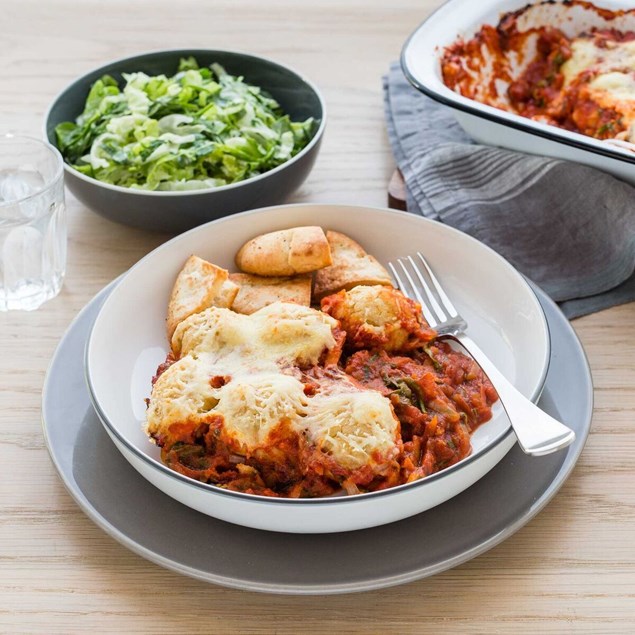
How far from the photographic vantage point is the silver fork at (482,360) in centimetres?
130

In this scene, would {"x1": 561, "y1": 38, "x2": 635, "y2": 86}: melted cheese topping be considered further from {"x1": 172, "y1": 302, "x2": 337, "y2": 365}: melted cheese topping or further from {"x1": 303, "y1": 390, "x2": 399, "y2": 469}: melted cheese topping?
{"x1": 303, "y1": 390, "x2": 399, "y2": 469}: melted cheese topping

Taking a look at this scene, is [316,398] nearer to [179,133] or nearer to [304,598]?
[304,598]

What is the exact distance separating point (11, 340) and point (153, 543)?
75 centimetres

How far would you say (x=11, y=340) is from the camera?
1.87m

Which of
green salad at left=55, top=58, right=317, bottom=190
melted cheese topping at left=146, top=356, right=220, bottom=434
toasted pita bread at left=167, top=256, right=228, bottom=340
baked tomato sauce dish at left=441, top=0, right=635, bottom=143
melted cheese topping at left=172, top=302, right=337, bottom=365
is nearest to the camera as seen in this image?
melted cheese topping at left=146, top=356, right=220, bottom=434

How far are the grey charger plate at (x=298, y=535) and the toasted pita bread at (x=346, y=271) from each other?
46cm

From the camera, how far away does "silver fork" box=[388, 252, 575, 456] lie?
1304mm

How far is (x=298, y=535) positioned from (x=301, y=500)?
13 centimetres

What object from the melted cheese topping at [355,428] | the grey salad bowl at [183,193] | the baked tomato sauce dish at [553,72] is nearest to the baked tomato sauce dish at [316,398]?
the melted cheese topping at [355,428]

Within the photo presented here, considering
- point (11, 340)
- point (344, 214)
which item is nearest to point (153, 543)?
point (11, 340)

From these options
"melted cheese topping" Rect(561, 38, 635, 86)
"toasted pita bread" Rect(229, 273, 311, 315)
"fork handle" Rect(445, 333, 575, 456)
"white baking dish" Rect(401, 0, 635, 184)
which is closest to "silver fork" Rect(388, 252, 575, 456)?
"fork handle" Rect(445, 333, 575, 456)

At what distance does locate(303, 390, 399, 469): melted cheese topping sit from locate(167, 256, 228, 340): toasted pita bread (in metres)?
0.40


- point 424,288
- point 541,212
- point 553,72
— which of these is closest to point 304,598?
point 424,288

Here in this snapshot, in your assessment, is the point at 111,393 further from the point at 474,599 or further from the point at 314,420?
the point at 474,599
